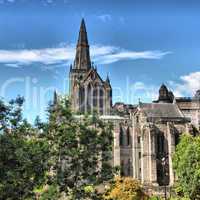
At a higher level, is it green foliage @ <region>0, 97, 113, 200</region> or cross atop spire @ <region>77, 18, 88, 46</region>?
cross atop spire @ <region>77, 18, 88, 46</region>

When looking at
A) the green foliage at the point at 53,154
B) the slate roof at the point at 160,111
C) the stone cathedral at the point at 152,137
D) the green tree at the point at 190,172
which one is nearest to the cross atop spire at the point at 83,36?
the stone cathedral at the point at 152,137

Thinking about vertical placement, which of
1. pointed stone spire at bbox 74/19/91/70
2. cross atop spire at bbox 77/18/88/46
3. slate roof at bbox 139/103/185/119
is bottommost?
slate roof at bbox 139/103/185/119

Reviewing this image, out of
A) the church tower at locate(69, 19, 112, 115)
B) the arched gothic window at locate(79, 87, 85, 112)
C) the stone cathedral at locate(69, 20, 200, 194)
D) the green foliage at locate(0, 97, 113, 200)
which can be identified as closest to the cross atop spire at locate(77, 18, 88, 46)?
the church tower at locate(69, 19, 112, 115)

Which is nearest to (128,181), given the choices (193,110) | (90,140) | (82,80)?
(90,140)

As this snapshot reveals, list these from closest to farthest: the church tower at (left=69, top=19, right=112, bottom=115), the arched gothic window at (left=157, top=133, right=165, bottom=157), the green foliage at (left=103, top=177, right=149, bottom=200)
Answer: the green foliage at (left=103, top=177, right=149, bottom=200) → the arched gothic window at (left=157, top=133, right=165, bottom=157) → the church tower at (left=69, top=19, right=112, bottom=115)

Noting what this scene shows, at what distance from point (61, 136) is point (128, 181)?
2676cm

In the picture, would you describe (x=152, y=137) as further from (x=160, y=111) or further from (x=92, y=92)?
(x=92, y=92)

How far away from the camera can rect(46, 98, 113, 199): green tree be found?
97.4 ft

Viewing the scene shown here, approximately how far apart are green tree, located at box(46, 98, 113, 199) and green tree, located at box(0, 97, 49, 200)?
158 centimetres

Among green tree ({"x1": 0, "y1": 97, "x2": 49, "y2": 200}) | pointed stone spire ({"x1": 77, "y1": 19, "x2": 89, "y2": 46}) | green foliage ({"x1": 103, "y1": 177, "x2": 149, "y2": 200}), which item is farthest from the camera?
pointed stone spire ({"x1": 77, "y1": 19, "x2": 89, "y2": 46})

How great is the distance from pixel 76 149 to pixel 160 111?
6292 centimetres

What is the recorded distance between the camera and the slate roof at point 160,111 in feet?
294

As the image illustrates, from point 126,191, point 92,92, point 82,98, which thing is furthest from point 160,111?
point 126,191

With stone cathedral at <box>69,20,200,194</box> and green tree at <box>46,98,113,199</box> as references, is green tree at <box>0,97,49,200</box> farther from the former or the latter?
stone cathedral at <box>69,20,200,194</box>
